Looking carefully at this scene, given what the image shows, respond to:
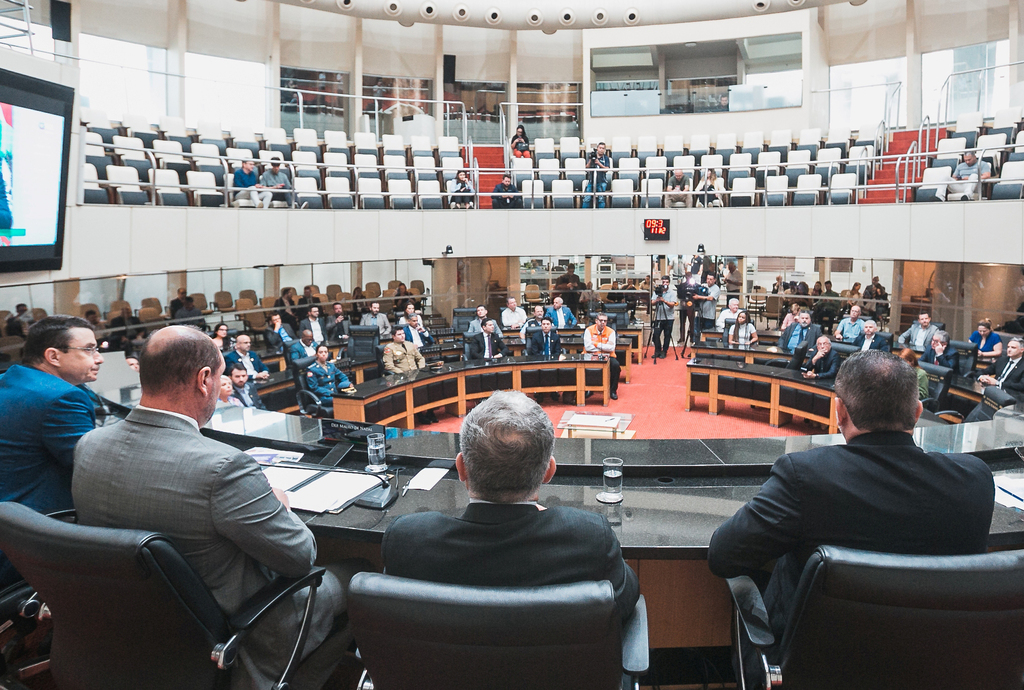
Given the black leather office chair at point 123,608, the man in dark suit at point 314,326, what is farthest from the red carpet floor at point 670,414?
the black leather office chair at point 123,608

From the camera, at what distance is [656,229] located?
1305 centimetres

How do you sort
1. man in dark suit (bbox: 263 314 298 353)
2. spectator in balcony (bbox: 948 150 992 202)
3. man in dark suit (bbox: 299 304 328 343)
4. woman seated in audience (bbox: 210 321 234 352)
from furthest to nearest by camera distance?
man in dark suit (bbox: 299 304 328 343) → man in dark suit (bbox: 263 314 298 353) → spectator in balcony (bbox: 948 150 992 202) → woman seated in audience (bbox: 210 321 234 352)

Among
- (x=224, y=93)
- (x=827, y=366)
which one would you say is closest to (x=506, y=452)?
(x=827, y=366)

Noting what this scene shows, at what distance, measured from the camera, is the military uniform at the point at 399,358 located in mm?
9711

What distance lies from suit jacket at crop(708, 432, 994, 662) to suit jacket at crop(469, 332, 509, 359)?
8819 millimetres

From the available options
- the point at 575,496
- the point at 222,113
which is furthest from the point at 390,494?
the point at 222,113

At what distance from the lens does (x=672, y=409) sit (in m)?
10.1

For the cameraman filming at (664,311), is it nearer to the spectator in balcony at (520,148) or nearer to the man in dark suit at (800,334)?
the man in dark suit at (800,334)

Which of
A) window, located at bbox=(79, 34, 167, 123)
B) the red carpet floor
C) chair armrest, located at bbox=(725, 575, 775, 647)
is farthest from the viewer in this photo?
window, located at bbox=(79, 34, 167, 123)

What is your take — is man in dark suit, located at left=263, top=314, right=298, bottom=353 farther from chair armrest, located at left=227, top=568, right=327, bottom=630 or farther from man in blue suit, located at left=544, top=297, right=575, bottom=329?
chair armrest, located at left=227, top=568, right=327, bottom=630

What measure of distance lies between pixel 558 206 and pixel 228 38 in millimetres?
9655

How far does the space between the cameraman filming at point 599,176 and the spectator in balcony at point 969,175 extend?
580 cm

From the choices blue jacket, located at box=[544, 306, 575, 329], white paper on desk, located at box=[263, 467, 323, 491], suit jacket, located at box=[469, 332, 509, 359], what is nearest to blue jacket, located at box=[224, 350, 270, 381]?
suit jacket, located at box=[469, 332, 509, 359]

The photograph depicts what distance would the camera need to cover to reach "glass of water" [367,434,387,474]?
2.98 m
